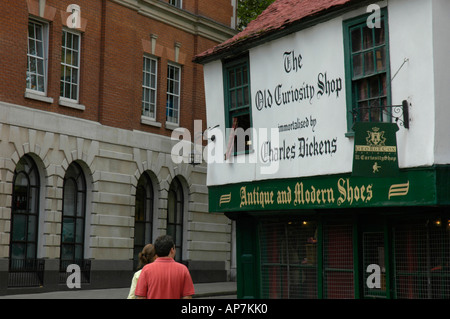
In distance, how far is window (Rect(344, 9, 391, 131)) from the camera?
13.9m

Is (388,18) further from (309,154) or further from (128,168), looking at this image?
(128,168)

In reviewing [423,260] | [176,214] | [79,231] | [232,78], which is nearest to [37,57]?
[79,231]

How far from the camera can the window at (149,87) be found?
27531mm

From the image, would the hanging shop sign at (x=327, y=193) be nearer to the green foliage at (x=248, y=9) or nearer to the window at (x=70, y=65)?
the window at (x=70, y=65)

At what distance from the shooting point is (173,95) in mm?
28844

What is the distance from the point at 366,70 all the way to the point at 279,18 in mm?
3631

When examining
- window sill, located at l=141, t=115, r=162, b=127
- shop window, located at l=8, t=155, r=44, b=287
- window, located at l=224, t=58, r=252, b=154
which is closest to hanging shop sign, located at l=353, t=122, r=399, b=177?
window, located at l=224, t=58, r=252, b=154

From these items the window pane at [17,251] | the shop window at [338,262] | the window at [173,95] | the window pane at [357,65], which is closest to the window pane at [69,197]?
the window pane at [17,251]

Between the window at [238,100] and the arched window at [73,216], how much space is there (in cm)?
801

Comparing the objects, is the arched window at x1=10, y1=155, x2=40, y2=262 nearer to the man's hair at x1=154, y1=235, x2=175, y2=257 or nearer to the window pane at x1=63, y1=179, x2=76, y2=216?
the window pane at x1=63, y1=179, x2=76, y2=216

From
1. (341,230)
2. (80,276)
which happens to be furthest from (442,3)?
(80,276)

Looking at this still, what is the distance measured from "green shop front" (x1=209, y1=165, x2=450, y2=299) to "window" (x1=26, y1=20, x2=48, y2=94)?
7797 mm

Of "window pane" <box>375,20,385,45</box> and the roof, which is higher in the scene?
the roof

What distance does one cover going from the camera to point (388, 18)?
1369 cm
